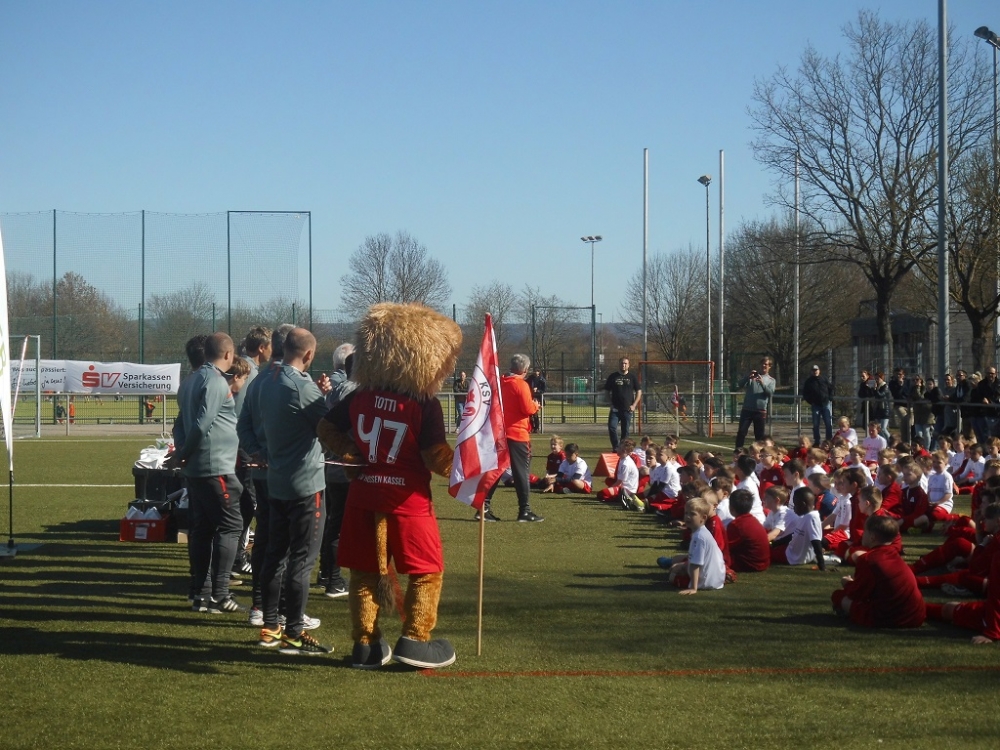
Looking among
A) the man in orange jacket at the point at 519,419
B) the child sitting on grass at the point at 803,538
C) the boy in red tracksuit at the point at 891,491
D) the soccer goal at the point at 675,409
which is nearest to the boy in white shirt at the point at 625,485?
the man in orange jacket at the point at 519,419

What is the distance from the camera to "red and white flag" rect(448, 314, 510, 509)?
6.09m

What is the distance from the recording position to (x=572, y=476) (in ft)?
53.8

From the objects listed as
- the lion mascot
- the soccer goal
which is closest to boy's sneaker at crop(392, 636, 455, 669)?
the lion mascot

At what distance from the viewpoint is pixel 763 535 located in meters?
9.36

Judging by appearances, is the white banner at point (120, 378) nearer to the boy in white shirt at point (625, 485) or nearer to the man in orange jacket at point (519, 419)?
the boy in white shirt at point (625, 485)

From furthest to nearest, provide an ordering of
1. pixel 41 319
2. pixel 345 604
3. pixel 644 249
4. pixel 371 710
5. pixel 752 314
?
pixel 752 314 < pixel 644 249 < pixel 41 319 < pixel 345 604 < pixel 371 710

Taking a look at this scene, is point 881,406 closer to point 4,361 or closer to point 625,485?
point 625,485

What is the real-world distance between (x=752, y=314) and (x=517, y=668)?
50927 millimetres

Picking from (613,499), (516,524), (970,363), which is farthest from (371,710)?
(970,363)

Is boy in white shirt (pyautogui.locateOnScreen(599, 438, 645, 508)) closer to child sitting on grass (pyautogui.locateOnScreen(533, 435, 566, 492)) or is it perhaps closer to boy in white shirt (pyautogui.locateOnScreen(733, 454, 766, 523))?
child sitting on grass (pyautogui.locateOnScreen(533, 435, 566, 492))

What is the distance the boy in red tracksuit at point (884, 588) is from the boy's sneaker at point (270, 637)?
12.6 feet

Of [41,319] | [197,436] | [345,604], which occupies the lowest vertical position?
[345,604]

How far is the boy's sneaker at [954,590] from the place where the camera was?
8.38 m

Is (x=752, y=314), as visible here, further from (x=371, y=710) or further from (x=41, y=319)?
(x=371, y=710)
